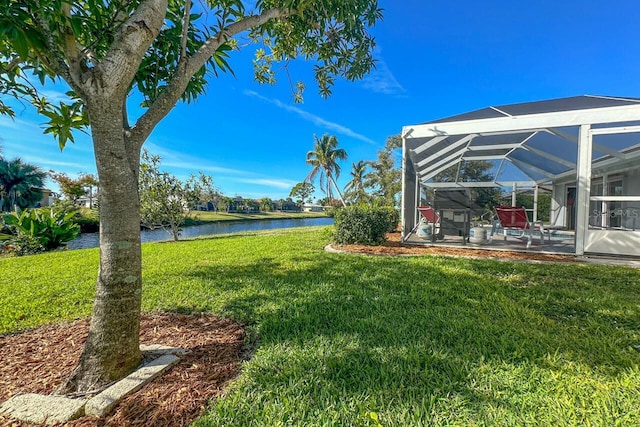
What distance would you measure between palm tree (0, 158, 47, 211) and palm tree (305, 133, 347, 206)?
81.5 feet

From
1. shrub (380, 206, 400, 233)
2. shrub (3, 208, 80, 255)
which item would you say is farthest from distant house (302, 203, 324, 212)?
shrub (3, 208, 80, 255)

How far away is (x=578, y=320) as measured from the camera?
2824 mm

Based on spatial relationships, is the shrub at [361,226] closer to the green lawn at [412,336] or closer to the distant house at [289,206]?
the green lawn at [412,336]

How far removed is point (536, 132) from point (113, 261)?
9512 mm

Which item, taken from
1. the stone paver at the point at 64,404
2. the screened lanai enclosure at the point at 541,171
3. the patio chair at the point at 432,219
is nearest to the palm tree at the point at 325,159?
the screened lanai enclosure at the point at 541,171

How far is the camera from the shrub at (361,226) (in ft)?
25.1

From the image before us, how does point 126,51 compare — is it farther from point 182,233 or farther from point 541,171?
point 182,233

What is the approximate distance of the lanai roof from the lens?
5703mm

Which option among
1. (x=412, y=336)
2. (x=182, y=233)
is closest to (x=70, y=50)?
(x=412, y=336)

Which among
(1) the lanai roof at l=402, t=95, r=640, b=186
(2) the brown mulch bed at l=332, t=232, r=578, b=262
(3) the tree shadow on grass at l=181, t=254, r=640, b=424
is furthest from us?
(2) the brown mulch bed at l=332, t=232, r=578, b=262

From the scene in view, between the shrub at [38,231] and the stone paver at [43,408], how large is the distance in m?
11.6

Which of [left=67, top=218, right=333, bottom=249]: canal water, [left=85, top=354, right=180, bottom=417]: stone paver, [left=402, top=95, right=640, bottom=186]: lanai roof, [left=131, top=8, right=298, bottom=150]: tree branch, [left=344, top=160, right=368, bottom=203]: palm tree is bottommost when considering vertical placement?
[left=67, top=218, right=333, bottom=249]: canal water

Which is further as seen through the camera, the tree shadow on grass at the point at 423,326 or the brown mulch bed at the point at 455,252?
the brown mulch bed at the point at 455,252

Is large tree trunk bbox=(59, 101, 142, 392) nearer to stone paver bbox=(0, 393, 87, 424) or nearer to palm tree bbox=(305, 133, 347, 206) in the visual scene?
stone paver bbox=(0, 393, 87, 424)
